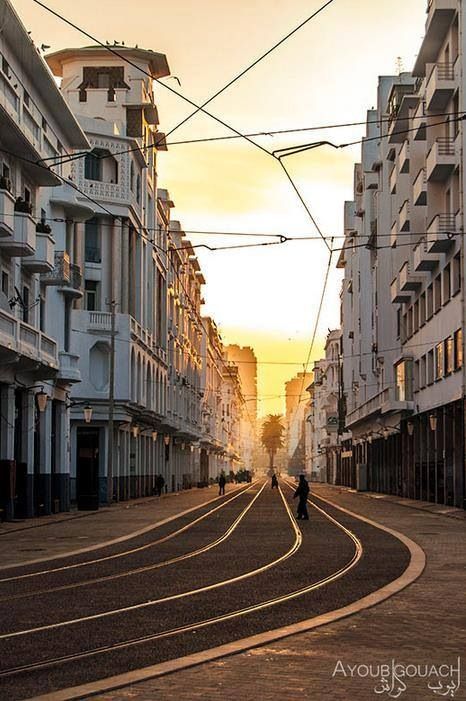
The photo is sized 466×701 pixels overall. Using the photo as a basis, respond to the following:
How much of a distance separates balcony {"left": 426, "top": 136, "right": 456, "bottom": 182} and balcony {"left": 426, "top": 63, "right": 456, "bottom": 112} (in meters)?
1.63

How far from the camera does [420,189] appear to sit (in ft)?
168

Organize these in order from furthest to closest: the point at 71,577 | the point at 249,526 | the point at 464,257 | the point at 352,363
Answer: the point at 352,363, the point at 464,257, the point at 249,526, the point at 71,577

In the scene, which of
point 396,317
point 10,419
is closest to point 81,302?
point 396,317

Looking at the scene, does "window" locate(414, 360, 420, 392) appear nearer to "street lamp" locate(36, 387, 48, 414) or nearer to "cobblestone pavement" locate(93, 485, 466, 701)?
"street lamp" locate(36, 387, 48, 414)

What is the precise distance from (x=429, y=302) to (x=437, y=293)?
3.05 metres

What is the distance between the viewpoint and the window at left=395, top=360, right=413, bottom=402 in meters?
61.8

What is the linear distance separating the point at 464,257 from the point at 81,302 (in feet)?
82.2

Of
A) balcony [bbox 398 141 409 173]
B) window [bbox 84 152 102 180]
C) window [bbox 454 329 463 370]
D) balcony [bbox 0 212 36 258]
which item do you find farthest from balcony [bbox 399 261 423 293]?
balcony [bbox 0 212 36 258]

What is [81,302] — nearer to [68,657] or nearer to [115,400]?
[115,400]

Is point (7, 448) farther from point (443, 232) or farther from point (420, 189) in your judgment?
point (420, 189)

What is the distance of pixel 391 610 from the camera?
14.3 meters

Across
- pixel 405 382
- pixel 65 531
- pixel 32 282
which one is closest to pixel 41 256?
pixel 32 282

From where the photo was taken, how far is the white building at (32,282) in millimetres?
35406

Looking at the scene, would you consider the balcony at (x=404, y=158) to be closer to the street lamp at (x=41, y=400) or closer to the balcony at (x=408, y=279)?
the balcony at (x=408, y=279)
